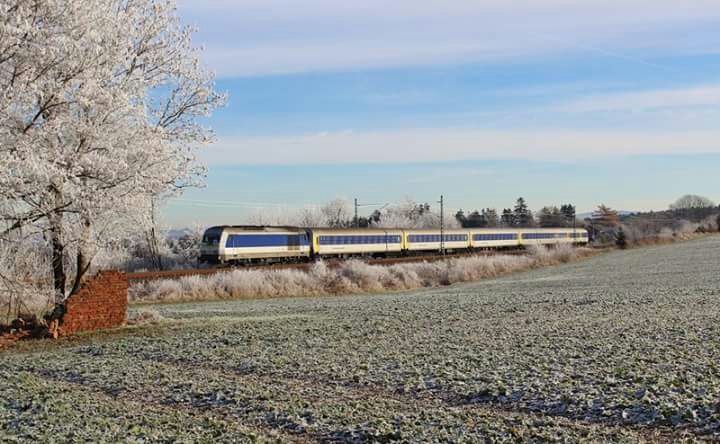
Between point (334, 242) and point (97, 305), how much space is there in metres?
31.8

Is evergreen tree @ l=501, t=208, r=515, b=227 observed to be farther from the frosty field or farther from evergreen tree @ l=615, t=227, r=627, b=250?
the frosty field

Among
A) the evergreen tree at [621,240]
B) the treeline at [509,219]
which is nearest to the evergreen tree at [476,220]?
the treeline at [509,219]

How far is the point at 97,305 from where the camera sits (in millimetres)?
16984

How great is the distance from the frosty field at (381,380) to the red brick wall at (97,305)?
1.94ft

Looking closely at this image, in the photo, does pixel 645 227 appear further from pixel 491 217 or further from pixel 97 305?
pixel 97 305

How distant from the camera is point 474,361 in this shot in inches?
469

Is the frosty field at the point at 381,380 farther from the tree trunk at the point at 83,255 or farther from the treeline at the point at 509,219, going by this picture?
the treeline at the point at 509,219

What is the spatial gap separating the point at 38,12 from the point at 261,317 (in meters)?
9.51

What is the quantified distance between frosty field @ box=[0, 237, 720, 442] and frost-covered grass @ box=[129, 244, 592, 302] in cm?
1029

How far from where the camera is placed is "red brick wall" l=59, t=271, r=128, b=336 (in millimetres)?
16531

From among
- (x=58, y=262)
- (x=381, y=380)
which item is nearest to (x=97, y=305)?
(x=58, y=262)

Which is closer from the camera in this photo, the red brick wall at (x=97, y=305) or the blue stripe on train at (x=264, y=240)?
the red brick wall at (x=97, y=305)

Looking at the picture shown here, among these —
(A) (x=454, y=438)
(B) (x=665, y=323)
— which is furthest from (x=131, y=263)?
(A) (x=454, y=438)

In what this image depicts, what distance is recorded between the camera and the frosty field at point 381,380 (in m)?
8.20
